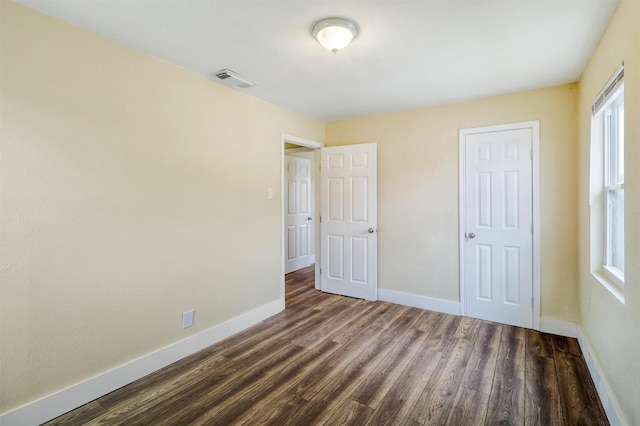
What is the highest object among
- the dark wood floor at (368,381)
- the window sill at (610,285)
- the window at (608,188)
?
the window at (608,188)

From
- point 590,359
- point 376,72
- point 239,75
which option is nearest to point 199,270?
Answer: point 239,75

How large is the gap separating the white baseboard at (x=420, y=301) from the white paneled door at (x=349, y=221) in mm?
143

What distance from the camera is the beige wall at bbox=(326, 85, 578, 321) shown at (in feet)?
9.61

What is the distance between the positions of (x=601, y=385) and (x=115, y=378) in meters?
3.21

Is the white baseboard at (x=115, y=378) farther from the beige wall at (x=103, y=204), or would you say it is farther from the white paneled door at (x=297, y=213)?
the white paneled door at (x=297, y=213)

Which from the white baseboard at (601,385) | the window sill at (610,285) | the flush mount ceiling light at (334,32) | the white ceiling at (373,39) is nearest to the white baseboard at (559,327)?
the white baseboard at (601,385)

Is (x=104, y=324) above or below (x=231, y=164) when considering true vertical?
below

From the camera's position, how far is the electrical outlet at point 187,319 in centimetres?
259

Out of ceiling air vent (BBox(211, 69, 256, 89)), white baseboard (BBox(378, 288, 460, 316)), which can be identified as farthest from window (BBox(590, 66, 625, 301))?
ceiling air vent (BBox(211, 69, 256, 89))

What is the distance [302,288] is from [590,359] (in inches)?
126

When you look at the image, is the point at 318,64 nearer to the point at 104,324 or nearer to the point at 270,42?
the point at 270,42

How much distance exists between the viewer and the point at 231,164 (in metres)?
3.00

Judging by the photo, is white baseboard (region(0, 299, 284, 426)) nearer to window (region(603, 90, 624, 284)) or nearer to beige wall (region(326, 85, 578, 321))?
beige wall (region(326, 85, 578, 321))

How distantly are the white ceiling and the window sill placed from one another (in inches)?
64.2
